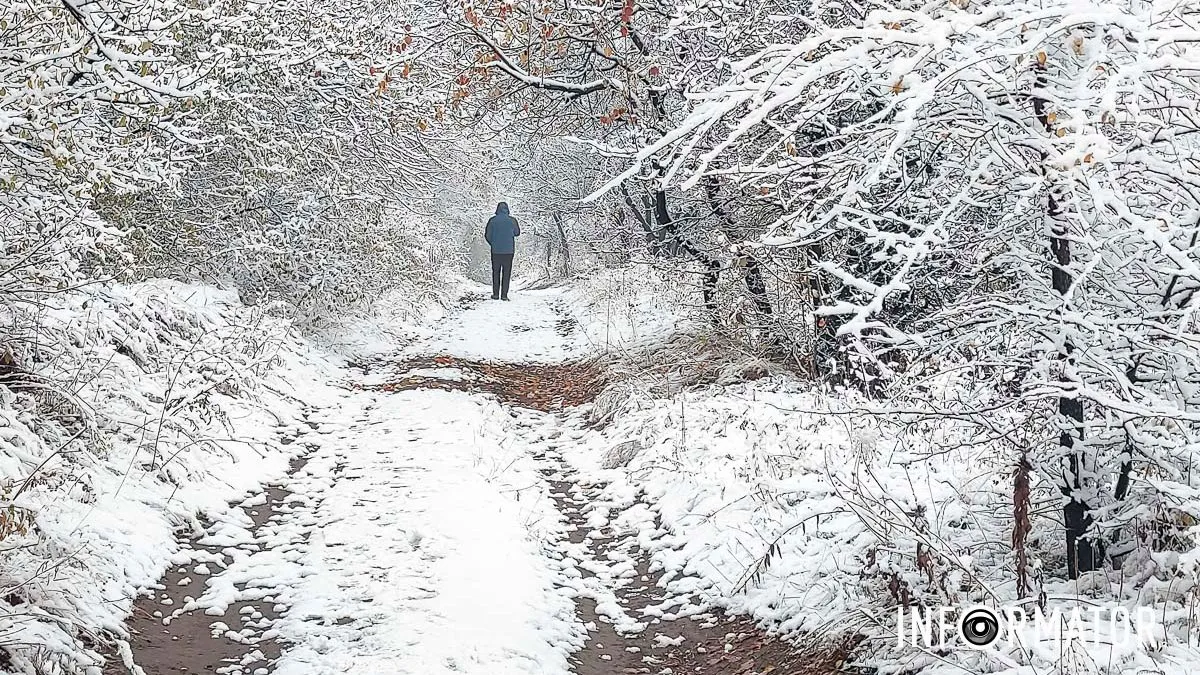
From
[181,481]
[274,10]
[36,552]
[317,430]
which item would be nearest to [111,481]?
[181,481]

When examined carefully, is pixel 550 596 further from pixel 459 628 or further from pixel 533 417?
pixel 533 417

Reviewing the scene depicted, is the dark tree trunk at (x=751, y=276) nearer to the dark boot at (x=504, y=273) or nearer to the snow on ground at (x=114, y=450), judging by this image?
the snow on ground at (x=114, y=450)

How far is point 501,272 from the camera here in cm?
2430

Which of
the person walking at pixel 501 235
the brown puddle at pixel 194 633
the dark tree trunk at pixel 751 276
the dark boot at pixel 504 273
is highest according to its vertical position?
the person walking at pixel 501 235

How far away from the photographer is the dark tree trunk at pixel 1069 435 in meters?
3.58

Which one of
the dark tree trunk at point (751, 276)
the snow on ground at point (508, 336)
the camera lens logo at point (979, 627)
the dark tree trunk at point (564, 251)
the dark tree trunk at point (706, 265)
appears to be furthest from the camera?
the dark tree trunk at point (564, 251)

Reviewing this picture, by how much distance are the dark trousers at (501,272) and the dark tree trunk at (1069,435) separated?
19.6 m

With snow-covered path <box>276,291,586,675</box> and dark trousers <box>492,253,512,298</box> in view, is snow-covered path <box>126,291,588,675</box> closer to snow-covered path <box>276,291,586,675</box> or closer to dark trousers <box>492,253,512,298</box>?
snow-covered path <box>276,291,586,675</box>

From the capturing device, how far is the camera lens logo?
3.94 meters

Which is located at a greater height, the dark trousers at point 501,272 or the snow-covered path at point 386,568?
the dark trousers at point 501,272

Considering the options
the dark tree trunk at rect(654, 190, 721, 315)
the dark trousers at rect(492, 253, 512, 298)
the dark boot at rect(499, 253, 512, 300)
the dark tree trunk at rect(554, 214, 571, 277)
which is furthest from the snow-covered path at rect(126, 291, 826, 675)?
the dark tree trunk at rect(554, 214, 571, 277)

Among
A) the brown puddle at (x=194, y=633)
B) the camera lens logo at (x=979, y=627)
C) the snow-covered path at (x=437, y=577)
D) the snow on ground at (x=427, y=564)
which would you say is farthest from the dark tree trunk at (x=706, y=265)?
the camera lens logo at (x=979, y=627)

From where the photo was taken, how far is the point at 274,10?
1015cm

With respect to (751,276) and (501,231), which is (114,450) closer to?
(751,276)
